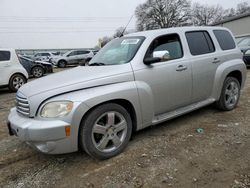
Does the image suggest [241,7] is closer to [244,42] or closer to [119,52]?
[244,42]

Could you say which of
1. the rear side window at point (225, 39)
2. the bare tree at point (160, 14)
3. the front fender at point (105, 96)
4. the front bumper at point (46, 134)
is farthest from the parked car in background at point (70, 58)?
the bare tree at point (160, 14)

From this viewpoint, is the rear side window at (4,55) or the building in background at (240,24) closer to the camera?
the rear side window at (4,55)

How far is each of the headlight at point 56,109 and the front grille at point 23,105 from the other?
26 cm

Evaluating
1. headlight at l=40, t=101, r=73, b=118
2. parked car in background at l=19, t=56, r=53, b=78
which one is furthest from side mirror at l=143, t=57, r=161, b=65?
parked car in background at l=19, t=56, r=53, b=78

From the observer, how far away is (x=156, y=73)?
365 cm

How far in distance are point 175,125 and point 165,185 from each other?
1808 mm

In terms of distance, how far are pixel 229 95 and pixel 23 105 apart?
3.85m

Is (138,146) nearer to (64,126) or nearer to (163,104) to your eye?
(163,104)

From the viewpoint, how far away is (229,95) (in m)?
4.96

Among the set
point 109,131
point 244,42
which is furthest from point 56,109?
point 244,42

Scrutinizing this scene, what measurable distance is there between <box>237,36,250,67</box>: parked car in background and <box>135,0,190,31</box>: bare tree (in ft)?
123

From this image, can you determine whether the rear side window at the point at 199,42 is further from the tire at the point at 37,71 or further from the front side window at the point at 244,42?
the tire at the point at 37,71

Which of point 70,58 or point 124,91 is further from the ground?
point 124,91

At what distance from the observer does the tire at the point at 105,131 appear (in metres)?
3.04
